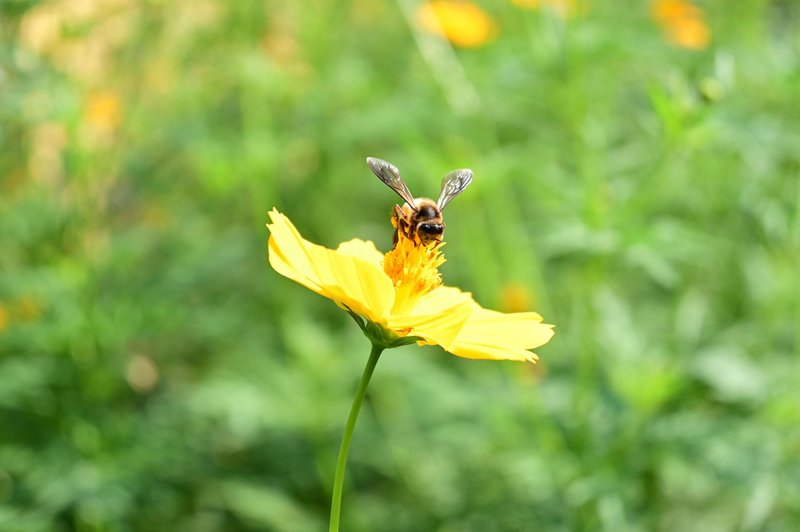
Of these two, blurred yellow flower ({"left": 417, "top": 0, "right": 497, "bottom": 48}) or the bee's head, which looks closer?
the bee's head

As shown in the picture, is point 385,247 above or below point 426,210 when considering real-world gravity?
above

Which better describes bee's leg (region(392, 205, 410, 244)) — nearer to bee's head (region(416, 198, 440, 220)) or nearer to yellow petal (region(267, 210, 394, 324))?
bee's head (region(416, 198, 440, 220))

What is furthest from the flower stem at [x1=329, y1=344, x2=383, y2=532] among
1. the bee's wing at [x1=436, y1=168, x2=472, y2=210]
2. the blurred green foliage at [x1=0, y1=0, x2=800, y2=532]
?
the blurred green foliage at [x1=0, y1=0, x2=800, y2=532]

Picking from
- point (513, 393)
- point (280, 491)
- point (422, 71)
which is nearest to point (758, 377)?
point (513, 393)

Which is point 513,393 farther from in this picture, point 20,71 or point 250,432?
point 20,71

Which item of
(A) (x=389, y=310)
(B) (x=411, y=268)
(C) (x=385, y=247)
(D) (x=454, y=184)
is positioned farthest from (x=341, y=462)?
(C) (x=385, y=247)

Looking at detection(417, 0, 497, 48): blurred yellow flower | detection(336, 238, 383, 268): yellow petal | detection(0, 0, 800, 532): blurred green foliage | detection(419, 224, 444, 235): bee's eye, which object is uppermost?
detection(417, 0, 497, 48): blurred yellow flower

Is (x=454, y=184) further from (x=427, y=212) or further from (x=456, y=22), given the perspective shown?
(x=456, y=22)
